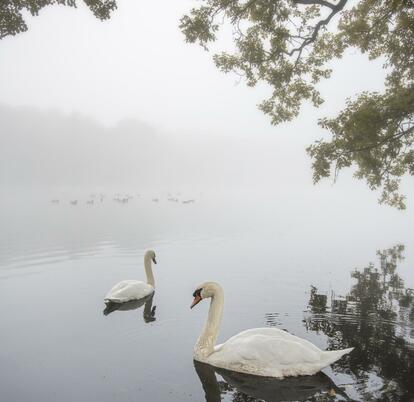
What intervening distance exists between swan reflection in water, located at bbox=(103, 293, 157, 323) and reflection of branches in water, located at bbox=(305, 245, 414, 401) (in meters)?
4.74

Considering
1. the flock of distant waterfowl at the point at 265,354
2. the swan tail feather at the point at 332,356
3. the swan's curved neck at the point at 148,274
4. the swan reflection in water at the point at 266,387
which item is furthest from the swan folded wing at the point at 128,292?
the swan tail feather at the point at 332,356

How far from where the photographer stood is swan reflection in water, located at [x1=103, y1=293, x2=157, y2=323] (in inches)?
489

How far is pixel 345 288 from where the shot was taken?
1614 cm

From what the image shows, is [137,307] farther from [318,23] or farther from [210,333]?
[318,23]

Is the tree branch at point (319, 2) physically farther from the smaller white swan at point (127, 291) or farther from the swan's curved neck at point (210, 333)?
the smaller white swan at point (127, 291)

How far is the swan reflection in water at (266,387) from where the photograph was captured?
23.6ft

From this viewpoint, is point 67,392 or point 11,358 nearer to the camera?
point 67,392

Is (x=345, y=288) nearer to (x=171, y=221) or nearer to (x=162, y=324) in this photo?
(x=162, y=324)

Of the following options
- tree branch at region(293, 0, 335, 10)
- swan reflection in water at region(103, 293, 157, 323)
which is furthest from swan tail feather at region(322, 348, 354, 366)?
tree branch at region(293, 0, 335, 10)

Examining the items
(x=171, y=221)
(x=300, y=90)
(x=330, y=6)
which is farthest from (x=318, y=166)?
(x=171, y=221)

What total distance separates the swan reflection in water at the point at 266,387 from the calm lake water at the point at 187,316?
0.03m

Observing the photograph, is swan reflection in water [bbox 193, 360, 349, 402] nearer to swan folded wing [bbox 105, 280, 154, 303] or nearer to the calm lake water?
the calm lake water

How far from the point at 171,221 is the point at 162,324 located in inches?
1284

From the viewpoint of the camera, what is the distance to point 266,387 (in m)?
7.53
